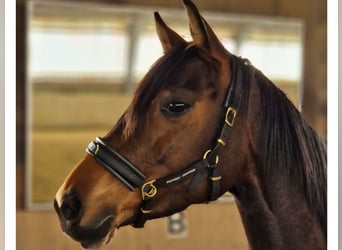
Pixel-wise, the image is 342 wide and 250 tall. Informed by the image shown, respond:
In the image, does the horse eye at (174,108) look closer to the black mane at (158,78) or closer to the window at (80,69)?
the black mane at (158,78)

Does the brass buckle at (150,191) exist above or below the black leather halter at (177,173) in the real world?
below

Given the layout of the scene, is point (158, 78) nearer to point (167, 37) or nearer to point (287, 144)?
point (167, 37)

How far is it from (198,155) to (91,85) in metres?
0.42

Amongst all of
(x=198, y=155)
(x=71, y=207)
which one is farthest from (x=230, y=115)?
(x=71, y=207)

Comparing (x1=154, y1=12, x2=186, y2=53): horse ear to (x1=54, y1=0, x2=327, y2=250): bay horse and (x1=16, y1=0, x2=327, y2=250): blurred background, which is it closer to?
(x1=54, y1=0, x2=327, y2=250): bay horse

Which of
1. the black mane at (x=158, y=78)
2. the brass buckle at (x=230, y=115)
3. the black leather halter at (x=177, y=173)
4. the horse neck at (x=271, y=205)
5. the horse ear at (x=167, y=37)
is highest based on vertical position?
the horse ear at (x=167, y=37)

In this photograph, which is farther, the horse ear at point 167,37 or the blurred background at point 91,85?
the blurred background at point 91,85

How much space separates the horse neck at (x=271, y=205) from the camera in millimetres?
657

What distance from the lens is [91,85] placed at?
999mm

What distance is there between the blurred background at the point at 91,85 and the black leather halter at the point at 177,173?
0.32 meters

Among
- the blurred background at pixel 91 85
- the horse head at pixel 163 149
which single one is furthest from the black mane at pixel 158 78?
the blurred background at pixel 91 85

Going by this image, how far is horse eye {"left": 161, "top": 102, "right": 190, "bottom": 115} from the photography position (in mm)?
624

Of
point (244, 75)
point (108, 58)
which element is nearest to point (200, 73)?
point (244, 75)
